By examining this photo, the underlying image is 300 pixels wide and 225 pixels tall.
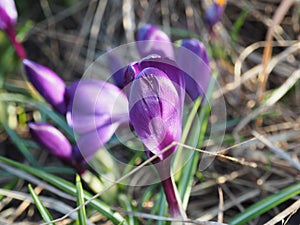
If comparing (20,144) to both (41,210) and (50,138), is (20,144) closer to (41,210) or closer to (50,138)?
(50,138)

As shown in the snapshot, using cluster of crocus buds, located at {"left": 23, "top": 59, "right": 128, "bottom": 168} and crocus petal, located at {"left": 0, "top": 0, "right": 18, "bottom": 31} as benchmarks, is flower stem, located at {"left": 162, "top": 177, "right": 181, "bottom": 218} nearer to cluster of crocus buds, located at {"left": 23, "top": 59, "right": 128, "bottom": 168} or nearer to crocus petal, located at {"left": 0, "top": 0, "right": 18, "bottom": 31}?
cluster of crocus buds, located at {"left": 23, "top": 59, "right": 128, "bottom": 168}

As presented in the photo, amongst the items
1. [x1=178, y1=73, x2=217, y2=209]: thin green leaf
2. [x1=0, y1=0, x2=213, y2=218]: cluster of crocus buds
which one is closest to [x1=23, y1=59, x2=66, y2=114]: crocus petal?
[x1=0, y1=0, x2=213, y2=218]: cluster of crocus buds

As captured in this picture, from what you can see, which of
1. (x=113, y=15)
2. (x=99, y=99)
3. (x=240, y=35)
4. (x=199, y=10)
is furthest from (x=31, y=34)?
(x=99, y=99)

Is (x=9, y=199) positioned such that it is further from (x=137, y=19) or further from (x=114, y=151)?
(x=137, y=19)

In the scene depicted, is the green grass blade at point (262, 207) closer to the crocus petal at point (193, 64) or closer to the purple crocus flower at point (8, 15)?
the crocus petal at point (193, 64)

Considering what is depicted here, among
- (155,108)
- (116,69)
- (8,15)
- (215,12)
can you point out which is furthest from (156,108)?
(215,12)

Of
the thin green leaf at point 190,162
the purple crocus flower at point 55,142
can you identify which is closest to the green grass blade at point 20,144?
the purple crocus flower at point 55,142

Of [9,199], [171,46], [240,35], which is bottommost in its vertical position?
[9,199]
